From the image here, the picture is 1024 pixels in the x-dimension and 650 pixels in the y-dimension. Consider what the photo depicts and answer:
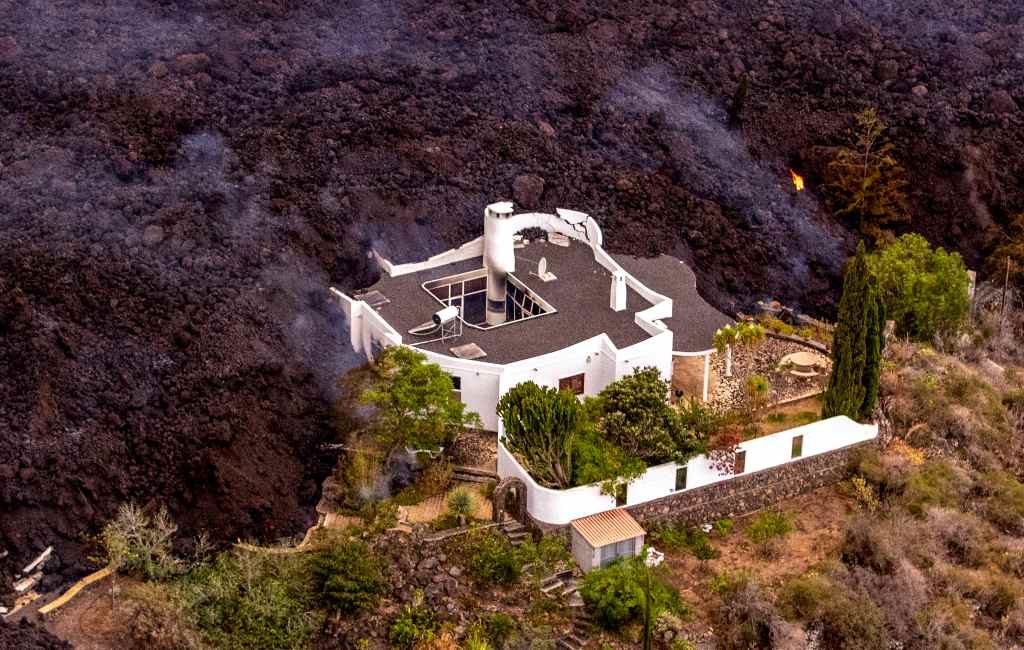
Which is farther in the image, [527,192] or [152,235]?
[527,192]

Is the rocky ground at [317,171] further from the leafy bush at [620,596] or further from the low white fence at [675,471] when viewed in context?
the leafy bush at [620,596]

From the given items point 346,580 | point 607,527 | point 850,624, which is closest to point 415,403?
point 346,580

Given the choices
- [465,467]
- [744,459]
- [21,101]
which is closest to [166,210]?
[21,101]

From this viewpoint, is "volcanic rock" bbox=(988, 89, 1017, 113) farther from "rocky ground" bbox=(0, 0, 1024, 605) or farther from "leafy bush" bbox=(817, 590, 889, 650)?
"leafy bush" bbox=(817, 590, 889, 650)

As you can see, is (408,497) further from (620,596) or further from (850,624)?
(850,624)

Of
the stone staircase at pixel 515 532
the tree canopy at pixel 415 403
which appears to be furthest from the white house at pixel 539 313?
the stone staircase at pixel 515 532

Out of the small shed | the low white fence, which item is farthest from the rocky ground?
the small shed
